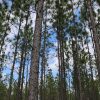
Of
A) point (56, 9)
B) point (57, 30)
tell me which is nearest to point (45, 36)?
point (57, 30)

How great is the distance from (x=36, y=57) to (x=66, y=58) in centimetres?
2051

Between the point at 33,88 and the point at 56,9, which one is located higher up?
the point at 56,9

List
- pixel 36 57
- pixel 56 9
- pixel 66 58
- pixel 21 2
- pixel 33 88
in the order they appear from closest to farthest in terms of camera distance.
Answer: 1. pixel 33 88
2. pixel 36 57
3. pixel 21 2
4. pixel 56 9
5. pixel 66 58

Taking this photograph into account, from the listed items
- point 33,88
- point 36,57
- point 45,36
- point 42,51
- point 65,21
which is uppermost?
point 65,21

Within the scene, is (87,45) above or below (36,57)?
above

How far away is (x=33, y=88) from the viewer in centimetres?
570

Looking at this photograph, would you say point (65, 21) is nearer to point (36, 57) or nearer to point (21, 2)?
point (21, 2)

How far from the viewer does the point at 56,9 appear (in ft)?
69.9

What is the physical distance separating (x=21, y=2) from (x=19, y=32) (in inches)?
122

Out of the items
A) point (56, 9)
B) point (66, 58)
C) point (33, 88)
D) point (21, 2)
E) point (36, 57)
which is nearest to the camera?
point (33, 88)

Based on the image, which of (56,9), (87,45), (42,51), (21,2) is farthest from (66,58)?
(21,2)

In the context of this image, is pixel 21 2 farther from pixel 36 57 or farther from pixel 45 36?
pixel 36 57

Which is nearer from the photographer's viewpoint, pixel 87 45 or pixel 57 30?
pixel 57 30

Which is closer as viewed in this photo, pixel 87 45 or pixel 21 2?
pixel 21 2
